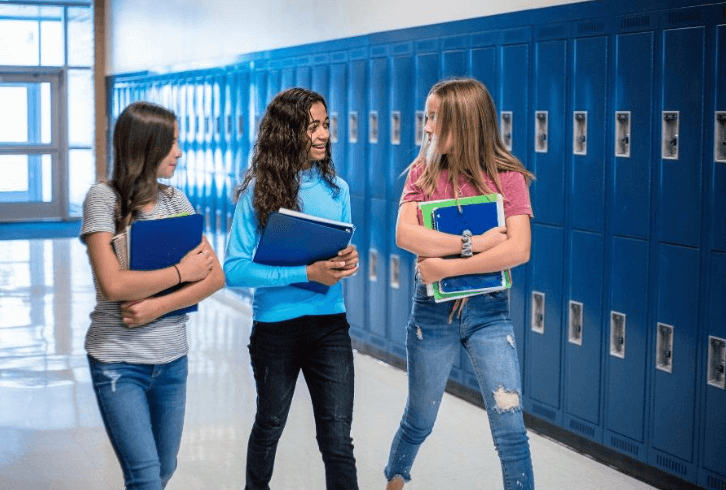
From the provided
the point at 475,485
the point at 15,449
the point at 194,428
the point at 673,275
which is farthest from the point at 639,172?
the point at 15,449

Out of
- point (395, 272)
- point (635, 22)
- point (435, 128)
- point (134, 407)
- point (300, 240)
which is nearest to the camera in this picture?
point (134, 407)

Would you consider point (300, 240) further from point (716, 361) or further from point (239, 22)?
point (239, 22)

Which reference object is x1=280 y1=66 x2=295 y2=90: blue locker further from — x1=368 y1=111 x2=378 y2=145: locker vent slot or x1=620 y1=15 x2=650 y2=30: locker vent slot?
x1=620 y1=15 x2=650 y2=30: locker vent slot

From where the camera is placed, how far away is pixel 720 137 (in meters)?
3.74

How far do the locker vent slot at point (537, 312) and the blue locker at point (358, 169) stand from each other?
1904 mm

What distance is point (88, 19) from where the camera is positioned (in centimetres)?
1533

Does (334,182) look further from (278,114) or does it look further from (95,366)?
(95,366)

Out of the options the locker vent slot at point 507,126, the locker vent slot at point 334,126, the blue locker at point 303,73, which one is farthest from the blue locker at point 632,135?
the blue locker at point 303,73

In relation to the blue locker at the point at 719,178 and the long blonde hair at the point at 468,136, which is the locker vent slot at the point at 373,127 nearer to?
the blue locker at the point at 719,178

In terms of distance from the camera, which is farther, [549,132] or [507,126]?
[507,126]

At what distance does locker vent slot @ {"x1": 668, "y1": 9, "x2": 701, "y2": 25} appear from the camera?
3.80 m

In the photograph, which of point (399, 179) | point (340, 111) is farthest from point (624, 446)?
point (340, 111)

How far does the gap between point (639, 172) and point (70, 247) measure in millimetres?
9155

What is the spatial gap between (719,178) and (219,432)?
2346mm
